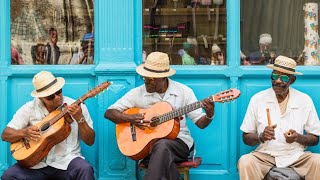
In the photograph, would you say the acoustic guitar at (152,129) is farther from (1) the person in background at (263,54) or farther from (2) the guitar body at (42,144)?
(1) the person in background at (263,54)

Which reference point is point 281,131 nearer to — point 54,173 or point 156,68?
point 156,68

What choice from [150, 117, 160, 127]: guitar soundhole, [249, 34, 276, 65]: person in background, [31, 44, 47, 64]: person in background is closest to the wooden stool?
[150, 117, 160, 127]: guitar soundhole

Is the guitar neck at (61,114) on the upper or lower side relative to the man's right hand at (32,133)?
upper

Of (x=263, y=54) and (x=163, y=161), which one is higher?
(x=263, y=54)

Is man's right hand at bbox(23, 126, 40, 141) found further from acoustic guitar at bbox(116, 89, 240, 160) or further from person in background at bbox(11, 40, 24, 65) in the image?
person in background at bbox(11, 40, 24, 65)

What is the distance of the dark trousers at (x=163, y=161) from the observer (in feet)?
18.2

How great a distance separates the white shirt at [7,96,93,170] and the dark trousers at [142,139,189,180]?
730 mm

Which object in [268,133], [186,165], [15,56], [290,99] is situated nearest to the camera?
[268,133]

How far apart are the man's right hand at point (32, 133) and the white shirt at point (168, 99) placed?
712 millimetres

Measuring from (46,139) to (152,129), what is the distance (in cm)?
89

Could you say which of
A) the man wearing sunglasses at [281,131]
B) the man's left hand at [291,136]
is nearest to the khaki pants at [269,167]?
the man wearing sunglasses at [281,131]

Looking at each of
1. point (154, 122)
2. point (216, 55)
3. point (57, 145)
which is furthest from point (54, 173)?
point (216, 55)

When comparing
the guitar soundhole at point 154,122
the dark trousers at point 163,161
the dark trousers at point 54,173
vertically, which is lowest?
the dark trousers at point 54,173

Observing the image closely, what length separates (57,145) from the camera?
6.06m
